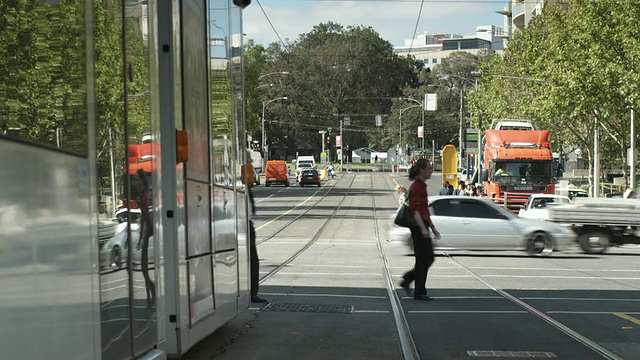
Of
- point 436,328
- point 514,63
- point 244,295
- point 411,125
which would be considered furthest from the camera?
point 411,125

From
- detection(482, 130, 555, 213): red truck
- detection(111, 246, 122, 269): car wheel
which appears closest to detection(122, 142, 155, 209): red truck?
detection(111, 246, 122, 269): car wheel

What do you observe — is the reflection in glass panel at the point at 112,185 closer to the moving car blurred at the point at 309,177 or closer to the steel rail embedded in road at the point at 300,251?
the steel rail embedded in road at the point at 300,251

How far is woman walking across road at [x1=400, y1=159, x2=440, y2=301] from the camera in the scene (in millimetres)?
12117

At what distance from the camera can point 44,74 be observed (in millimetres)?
3785

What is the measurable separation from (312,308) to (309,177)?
65106 mm

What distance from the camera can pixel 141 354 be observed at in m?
5.48

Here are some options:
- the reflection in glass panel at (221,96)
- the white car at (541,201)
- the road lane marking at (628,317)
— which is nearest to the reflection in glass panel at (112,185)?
the reflection in glass panel at (221,96)

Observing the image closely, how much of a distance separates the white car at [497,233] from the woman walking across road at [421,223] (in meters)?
8.95

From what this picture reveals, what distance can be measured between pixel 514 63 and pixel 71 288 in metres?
65.3

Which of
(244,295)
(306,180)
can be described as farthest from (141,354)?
(306,180)

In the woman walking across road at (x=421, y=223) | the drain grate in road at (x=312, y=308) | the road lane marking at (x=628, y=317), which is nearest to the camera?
the road lane marking at (x=628, y=317)

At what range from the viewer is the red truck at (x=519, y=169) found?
39469 mm

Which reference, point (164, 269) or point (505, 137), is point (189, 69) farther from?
point (505, 137)

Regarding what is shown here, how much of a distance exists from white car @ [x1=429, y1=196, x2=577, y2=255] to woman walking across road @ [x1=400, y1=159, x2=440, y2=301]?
353 inches
